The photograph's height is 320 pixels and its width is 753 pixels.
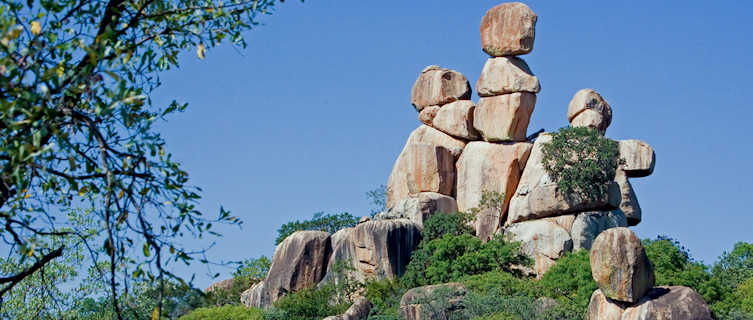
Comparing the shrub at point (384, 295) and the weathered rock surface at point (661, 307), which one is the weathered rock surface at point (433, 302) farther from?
the weathered rock surface at point (661, 307)

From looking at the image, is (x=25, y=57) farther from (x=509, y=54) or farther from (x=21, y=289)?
(x=509, y=54)

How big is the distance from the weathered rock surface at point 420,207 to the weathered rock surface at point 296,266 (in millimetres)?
2541

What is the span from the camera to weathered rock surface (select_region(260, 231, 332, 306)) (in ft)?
111

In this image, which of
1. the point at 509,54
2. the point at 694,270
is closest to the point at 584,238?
the point at 694,270

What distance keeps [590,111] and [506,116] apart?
9.92 ft

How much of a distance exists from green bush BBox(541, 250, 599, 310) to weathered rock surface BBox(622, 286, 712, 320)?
494 cm

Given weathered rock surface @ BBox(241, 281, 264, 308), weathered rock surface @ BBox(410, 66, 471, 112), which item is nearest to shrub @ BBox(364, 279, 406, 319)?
weathered rock surface @ BBox(241, 281, 264, 308)

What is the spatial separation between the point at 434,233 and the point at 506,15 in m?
8.90

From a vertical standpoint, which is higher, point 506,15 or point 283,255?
point 506,15

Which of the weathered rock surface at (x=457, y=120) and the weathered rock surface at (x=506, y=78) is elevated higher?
the weathered rock surface at (x=506, y=78)

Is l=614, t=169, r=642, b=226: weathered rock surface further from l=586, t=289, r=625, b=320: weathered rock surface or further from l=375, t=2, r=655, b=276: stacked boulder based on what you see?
l=586, t=289, r=625, b=320: weathered rock surface

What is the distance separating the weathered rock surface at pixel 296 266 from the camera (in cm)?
3388

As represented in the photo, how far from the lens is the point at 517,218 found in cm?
3388

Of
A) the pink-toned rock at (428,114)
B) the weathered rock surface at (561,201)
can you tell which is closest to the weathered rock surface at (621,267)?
the weathered rock surface at (561,201)
